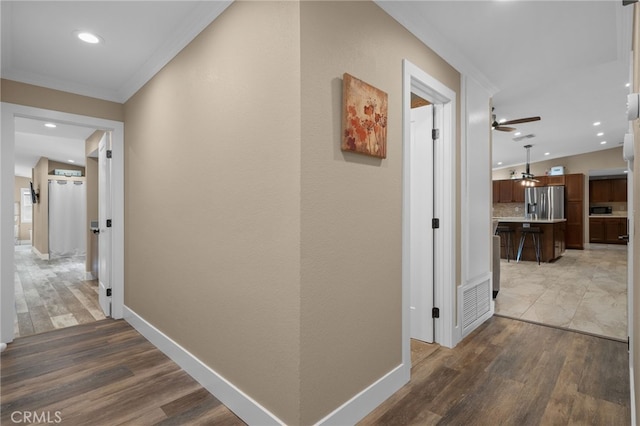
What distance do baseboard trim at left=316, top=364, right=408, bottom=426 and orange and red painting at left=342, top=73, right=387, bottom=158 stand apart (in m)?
1.37

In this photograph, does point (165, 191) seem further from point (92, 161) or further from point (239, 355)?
point (92, 161)

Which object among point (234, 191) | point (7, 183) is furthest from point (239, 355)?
point (7, 183)

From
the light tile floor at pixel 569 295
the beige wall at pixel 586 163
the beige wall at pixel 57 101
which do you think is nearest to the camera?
the beige wall at pixel 57 101

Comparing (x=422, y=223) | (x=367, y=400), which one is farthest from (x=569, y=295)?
(x=367, y=400)

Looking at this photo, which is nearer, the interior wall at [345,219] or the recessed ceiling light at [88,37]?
the interior wall at [345,219]

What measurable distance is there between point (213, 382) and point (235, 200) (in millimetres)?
1195

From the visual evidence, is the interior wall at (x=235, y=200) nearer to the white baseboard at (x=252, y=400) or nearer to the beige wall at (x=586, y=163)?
the white baseboard at (x=252, y=400)

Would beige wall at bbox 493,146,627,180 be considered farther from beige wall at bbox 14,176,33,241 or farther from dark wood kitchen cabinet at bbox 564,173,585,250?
beige wall at bbox 14,176,33,241

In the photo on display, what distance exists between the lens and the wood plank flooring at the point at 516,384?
69.2 inches

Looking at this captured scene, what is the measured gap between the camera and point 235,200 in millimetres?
1810

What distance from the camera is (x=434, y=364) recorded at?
235 cm

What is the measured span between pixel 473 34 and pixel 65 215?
30.9ft

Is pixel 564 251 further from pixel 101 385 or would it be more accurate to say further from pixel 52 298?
pixel 52 298

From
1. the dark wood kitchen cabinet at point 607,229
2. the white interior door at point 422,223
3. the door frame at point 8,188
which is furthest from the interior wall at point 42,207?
the dark wood kitchen cabinet at point 607,229
